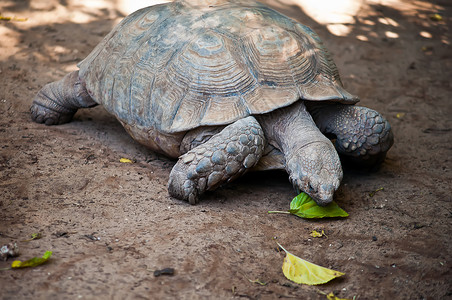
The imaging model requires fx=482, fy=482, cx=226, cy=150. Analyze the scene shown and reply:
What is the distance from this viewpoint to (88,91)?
4.20 meters

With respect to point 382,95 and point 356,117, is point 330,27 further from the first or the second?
point 356,117

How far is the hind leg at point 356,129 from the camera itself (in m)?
3.72

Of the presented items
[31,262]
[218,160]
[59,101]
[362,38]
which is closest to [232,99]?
[218,160]

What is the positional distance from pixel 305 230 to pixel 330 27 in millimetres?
4777

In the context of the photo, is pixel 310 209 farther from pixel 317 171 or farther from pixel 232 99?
pixel 232 99

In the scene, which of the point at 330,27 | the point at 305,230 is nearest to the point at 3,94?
the point at 305,230

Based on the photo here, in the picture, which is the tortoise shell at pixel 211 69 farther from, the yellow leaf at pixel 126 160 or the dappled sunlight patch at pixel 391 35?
the dappled sunlight patch at pixel 391 35

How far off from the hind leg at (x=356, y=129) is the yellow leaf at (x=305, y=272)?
1.38 metres

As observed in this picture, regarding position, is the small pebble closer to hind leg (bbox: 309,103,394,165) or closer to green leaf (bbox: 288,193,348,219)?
green leaf (bbox: 288,193,348,219)

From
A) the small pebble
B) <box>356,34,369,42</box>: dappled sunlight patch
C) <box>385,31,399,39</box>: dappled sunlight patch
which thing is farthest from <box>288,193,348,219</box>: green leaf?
<box>385,31,399,39</box>: dappled sunlight patch

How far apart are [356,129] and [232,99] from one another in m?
1.03

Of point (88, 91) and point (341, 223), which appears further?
point (88, 91)

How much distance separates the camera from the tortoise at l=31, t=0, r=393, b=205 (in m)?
3.27

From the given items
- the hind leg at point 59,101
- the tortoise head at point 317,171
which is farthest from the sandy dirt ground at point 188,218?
the tortoise head at point 317,171
